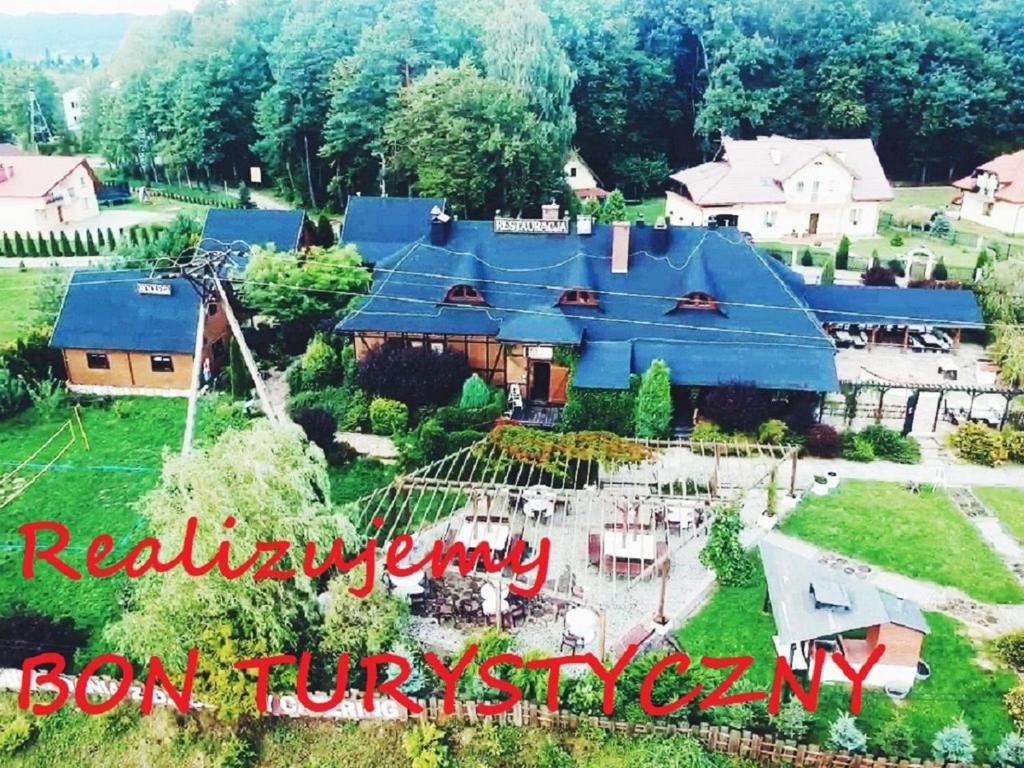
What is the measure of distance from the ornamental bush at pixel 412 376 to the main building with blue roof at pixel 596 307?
4.66 feet

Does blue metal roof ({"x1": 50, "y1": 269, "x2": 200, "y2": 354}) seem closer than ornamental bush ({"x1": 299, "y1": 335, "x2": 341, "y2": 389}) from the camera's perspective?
No

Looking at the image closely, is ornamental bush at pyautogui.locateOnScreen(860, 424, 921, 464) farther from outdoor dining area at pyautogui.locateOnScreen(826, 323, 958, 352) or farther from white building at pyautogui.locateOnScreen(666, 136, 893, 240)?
white building at pyautogui.locateOnScreen(666, 136, 893, 240)

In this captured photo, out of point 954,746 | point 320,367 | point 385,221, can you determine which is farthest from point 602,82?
point 954,746

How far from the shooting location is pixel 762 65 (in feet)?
222

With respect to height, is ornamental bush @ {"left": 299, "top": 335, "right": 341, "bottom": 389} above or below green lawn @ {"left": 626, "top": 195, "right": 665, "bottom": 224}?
below

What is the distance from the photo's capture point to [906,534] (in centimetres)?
2320

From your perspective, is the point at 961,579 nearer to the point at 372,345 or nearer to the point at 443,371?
the point at 443,371

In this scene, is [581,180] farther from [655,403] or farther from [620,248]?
[655,403]

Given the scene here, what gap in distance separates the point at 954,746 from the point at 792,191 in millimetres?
44155

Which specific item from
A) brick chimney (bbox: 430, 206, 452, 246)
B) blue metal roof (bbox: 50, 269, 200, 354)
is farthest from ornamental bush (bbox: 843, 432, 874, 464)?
blue metal roof (bbox: 50, 269, 200, 354)

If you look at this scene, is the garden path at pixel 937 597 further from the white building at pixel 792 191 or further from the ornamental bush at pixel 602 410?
the white building at pixel 792 191

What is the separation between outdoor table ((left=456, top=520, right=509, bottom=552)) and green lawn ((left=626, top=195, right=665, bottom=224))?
137 ft

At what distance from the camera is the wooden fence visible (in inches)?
607

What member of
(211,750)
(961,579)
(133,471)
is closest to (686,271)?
(961,579)
